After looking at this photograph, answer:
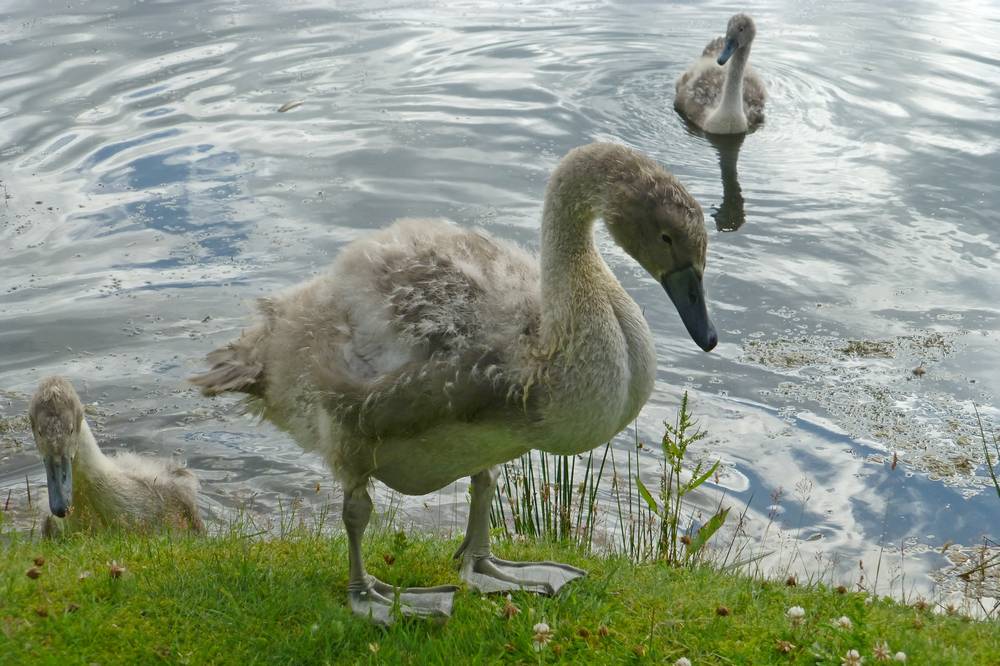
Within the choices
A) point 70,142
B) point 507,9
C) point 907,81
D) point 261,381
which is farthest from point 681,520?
point 507,9

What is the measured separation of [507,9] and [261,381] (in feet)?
51.2

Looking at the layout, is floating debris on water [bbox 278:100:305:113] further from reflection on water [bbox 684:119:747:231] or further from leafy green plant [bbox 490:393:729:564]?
leafy green plant [bbox 490:393:729:564]

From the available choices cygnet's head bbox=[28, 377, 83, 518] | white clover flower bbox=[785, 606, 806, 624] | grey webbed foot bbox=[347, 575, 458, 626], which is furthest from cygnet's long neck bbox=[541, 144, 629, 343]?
cygnet's head bbox=[28, 377, 83, 518]

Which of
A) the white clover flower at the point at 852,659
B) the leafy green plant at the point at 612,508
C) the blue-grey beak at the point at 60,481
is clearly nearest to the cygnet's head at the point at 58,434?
the blue-grey beak at the point at 60,481

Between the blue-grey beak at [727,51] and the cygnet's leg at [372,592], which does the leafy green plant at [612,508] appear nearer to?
the cygnet's leg at [372,592]

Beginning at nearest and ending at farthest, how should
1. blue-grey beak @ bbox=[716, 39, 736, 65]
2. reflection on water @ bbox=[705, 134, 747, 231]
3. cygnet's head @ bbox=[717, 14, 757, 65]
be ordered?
reflection on water @ bbox=[705, 134, 747, 231] < blue-grey beak @ bbox=[716, 39, 736, 65] < cygnet's head @ bbox=[717, 14, 757, 65]

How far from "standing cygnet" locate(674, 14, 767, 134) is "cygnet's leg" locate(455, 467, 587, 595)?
10580mm

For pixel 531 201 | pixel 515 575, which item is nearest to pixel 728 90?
pixel 531 201

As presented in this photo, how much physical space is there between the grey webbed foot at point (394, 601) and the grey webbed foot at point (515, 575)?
0.79 ft

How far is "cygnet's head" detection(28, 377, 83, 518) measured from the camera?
732cm

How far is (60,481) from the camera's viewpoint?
736 cm

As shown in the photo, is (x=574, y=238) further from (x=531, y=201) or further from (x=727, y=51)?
(x=727, y=51)

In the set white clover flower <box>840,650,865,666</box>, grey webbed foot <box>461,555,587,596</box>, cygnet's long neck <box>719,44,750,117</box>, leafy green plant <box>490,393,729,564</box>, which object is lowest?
leafy green plant <box>490,393,729,564</box>

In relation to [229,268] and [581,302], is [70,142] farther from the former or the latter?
[581,302]
